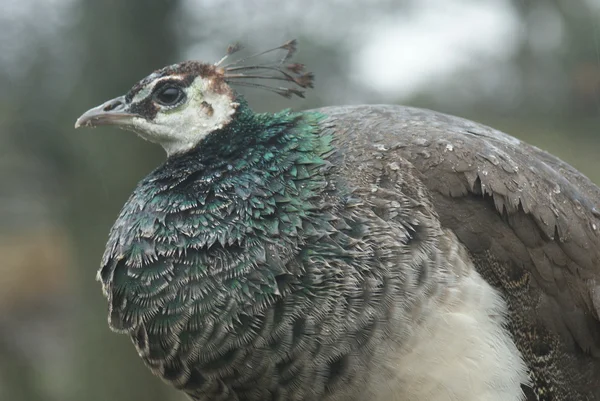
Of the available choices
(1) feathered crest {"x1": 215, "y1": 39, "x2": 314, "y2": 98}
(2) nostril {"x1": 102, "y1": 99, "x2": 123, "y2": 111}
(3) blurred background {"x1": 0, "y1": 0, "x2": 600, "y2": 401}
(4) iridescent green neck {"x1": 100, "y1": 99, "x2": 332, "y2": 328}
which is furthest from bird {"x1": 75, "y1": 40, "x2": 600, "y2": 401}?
(3) blurred background {"x1": 0, "y1": 0, "x2": 600, "y2": 401}

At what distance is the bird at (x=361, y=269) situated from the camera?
242 cm

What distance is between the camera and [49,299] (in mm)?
11609

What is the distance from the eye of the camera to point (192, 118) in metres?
2.95

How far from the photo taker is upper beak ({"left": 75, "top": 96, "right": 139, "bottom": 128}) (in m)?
2.97

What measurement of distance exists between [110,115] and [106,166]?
3.12m

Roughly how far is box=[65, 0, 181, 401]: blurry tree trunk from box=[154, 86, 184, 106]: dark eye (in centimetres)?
299

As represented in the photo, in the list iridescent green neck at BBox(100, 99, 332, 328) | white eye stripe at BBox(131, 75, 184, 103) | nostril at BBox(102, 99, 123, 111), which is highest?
white eye stripe at BBox(131, 75, 184, 103)

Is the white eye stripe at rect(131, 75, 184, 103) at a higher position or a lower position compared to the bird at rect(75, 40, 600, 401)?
higher

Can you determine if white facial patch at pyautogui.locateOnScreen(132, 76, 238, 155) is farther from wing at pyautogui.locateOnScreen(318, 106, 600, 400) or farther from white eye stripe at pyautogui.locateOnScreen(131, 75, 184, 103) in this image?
wing at pyautogui.locateOnScreen(318, 106, 600, 400)

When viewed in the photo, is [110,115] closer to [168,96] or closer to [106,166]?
[168,96]

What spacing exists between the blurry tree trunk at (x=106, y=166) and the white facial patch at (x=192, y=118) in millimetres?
2993

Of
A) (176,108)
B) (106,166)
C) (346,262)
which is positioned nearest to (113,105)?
(176,108)

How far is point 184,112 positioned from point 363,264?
113 cm

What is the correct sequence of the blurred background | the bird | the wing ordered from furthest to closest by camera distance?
the blurred background
the wing
the bird
